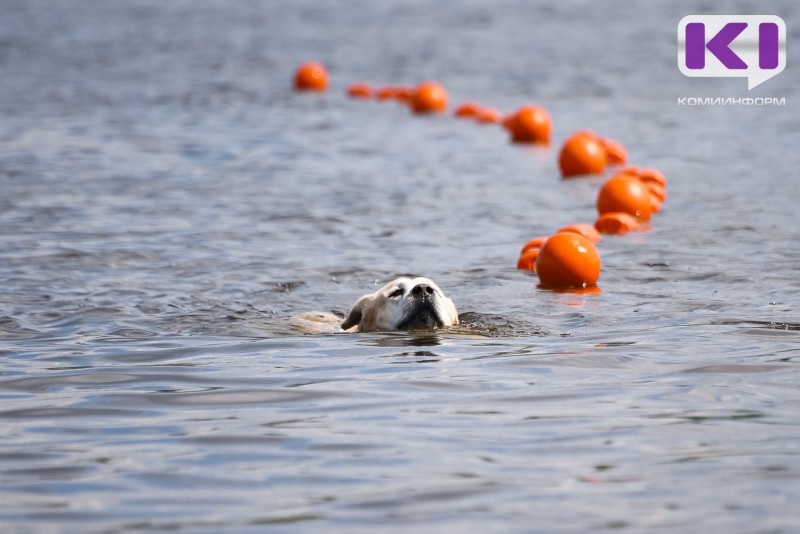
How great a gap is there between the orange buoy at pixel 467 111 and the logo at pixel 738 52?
495 cm

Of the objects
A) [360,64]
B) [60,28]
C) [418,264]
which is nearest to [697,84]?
[360,64]

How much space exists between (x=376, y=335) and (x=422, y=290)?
48 cm

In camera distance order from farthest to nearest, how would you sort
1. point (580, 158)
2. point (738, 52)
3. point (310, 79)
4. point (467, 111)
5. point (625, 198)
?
1. point (310, 79)
2. point (738, 52)
3. point (467, 111)
4. point (580, 158)
5. point (625, 198)

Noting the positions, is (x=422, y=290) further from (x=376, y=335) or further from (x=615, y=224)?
(x=615, y=224)

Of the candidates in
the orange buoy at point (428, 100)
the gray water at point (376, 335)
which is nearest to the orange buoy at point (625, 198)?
the gray water at point (376, 335)

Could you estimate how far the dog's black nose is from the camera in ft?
30.0

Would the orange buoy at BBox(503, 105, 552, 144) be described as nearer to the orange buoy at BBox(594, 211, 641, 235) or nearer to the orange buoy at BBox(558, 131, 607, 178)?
the orange buoy at BBox(558, 131, 607, 178)

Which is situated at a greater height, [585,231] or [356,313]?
[585,231]

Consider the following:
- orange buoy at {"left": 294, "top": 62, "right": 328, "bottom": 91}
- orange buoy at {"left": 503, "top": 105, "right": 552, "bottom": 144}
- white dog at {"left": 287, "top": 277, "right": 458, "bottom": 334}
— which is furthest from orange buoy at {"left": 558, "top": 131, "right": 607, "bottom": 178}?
orange buoy at {"left": 294, "top": 62, "right": 328, "bottom": 91}

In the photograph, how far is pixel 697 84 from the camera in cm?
2839

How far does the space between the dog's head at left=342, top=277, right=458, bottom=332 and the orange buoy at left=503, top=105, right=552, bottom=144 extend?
12527 mm

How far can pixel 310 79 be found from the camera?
28.9 meters

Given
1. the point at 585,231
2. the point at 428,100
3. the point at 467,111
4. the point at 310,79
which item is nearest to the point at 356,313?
the point at 585,231

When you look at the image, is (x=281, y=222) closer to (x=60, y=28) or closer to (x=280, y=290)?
(x=280, y=290)
